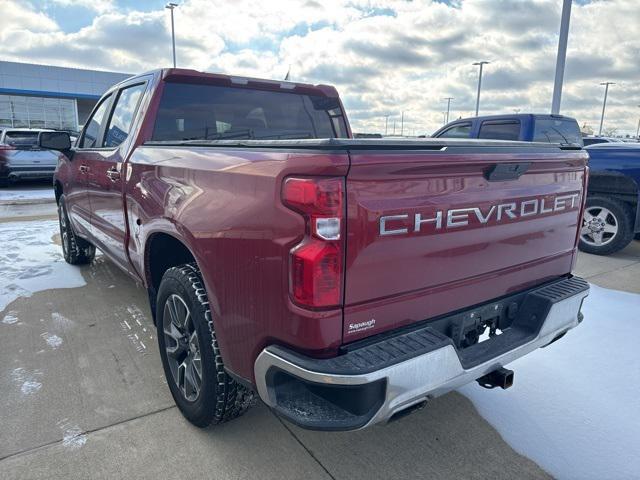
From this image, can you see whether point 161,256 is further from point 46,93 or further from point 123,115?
point 46,93

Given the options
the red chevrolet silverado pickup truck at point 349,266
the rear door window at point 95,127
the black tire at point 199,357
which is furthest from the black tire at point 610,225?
the rear door window at point 95,127

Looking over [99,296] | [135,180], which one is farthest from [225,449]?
[99,296]

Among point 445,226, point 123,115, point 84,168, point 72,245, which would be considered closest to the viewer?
point 445,226

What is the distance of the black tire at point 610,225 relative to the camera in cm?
616

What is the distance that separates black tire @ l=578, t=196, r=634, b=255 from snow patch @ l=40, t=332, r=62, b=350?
6020mm

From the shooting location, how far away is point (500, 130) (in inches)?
323

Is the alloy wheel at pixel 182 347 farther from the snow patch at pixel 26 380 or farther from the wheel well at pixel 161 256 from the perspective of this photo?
the snow patch at pixel 26 380

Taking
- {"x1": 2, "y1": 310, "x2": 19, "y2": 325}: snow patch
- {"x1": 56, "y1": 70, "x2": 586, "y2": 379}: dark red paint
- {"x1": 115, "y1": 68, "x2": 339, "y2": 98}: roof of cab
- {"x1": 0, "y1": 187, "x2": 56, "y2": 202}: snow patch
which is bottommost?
{"x1": 0, "y1": 187, "x2": 56, "y2": 202}: snow patch

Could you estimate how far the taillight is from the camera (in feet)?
5.50

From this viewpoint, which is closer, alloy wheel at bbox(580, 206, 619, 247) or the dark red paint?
the dark red paint

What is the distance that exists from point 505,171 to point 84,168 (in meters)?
3.65

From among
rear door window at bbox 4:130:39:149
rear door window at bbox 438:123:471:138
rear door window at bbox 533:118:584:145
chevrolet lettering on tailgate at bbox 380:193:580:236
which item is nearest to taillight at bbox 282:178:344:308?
chevrolet lettering on tailgate at bbox 380:193:580:236

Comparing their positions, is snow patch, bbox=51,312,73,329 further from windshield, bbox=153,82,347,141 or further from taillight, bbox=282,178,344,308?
taillight, bbox=282,178,344,308

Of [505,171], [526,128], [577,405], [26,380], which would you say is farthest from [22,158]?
[577,405]
